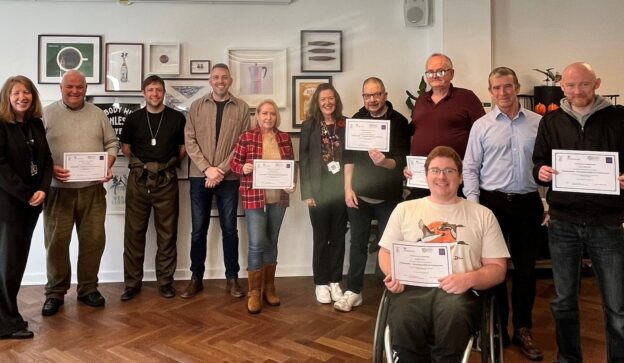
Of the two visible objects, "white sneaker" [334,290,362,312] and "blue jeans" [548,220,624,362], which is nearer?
"blue jeans" [548,220,624,362]

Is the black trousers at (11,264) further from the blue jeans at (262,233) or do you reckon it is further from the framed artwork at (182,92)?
the framed artwork at (182,92)

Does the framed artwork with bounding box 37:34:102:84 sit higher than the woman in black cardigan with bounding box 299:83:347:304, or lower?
higher

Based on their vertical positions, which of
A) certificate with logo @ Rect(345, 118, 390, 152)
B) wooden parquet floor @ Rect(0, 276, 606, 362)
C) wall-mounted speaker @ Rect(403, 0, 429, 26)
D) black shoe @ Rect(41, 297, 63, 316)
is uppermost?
wall-mounted speaker @ Rect(403, 0, 429, 26)

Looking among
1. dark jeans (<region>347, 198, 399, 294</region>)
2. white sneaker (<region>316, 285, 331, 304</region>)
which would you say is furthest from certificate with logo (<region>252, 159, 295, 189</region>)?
white sneaker (<region>316, 285, 331, 304</region>)

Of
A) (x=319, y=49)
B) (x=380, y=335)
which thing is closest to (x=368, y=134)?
(x=319, y=49)

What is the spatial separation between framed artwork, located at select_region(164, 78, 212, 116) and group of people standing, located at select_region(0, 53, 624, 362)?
1.12 ft

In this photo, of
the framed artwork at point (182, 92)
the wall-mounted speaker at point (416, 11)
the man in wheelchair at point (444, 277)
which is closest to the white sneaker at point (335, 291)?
the man in wheelchair at point (444, 277)

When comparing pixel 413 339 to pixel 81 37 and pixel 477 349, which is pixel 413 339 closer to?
pixel 477 349

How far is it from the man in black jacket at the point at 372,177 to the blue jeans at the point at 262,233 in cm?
55

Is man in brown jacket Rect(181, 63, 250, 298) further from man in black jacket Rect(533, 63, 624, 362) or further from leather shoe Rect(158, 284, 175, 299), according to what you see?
man in black jacket Rect(533, 63, 624, 362)

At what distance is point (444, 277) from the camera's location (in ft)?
6.01

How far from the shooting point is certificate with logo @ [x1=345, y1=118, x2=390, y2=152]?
9.79 ft

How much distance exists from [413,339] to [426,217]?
511 millimetres

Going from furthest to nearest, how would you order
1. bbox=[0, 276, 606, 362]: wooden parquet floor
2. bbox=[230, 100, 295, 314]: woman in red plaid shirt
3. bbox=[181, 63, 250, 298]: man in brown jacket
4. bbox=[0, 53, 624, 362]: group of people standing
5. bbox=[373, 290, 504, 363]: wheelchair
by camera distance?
bbox=[181, 63, 250, 298]: man in brown jacket
bbox=[230, 100, 295, 314]: woman in red plaid shirt
bbox=[0, 276, 606, 362]: wooden parquet floor
bbox=[0, 53, 624, 362]: group of people standing
bbox=[373, 290, 504, 363]: wheelchair
